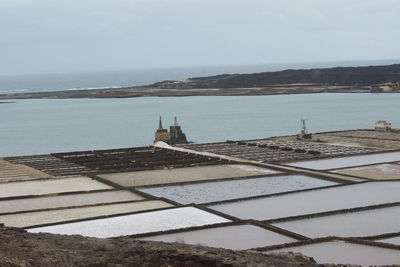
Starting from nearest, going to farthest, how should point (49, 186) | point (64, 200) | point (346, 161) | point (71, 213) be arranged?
point (71, 213) < point (64, 200) < point (49, 186) < point (346, 161)

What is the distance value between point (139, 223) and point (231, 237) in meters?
2.14

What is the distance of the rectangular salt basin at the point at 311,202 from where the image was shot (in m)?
14.4

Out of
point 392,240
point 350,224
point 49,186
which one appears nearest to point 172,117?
point 49,186

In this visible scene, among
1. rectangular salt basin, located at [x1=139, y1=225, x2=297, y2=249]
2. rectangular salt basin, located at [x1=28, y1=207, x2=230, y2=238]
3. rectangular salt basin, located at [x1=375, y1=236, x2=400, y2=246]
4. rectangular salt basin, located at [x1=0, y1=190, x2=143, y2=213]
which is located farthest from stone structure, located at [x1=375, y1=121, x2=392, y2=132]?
rectangular salt basin, located at [x1=375, y1=236, x2=400, y2=246]

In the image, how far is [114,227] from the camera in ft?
42.2

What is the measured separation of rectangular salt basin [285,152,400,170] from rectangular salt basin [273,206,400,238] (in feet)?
24.3

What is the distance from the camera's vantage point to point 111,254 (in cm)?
566

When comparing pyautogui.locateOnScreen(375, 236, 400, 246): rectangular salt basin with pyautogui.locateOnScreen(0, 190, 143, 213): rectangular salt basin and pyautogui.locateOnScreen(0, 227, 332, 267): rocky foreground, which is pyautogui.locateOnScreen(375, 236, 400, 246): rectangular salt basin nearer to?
pyautogui.locateOnScreen(0, 227, 332, 267): rocky foreground

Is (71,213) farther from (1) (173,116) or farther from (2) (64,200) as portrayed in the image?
(1) (173,116)

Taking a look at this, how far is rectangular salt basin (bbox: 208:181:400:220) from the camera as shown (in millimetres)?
14422

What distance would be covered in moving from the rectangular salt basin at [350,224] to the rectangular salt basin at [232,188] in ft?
10.5

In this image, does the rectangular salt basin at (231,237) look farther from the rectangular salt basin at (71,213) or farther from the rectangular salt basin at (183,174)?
the rectangular salt basin at (183,174)

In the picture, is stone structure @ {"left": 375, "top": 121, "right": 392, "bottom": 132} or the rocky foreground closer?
the rocky foreground

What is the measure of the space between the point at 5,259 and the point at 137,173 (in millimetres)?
15547
